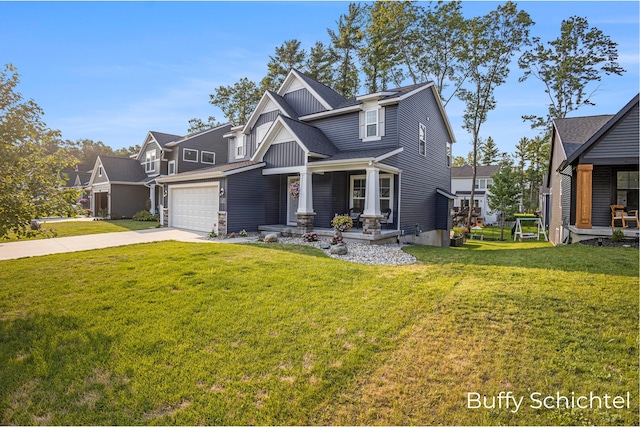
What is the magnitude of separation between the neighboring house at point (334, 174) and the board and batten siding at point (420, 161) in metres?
0.05

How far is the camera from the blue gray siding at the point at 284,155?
12352 millimetres

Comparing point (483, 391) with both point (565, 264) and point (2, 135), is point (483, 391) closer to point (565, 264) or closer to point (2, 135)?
point (565, 264)

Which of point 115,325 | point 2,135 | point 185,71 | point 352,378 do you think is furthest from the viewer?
point 185,71

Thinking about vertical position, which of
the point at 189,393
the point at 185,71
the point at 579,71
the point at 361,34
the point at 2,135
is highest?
the point at 361,34

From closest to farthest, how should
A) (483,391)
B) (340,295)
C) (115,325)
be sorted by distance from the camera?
(483,391), (115,325), (340,295)

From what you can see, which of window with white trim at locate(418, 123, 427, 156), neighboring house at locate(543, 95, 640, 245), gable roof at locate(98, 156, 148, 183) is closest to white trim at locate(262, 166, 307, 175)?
window with white trim at locate(418, 123, 427, 156)

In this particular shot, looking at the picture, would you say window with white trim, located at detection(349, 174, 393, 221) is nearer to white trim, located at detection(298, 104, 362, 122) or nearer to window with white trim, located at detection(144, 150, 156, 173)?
white trim, located at detection(298, 104, 362, 122)

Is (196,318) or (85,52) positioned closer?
(196,318)

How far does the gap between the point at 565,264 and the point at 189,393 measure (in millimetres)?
7760

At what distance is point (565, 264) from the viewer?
679 cm

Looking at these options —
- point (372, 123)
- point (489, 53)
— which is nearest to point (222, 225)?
point (372, 123)

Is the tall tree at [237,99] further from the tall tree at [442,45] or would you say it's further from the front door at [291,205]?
the front door at [291,205]

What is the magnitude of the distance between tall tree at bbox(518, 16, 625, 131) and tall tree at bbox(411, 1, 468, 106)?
5030 millimetres

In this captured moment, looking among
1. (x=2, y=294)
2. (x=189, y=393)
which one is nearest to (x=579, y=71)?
(x=189, y=393)
